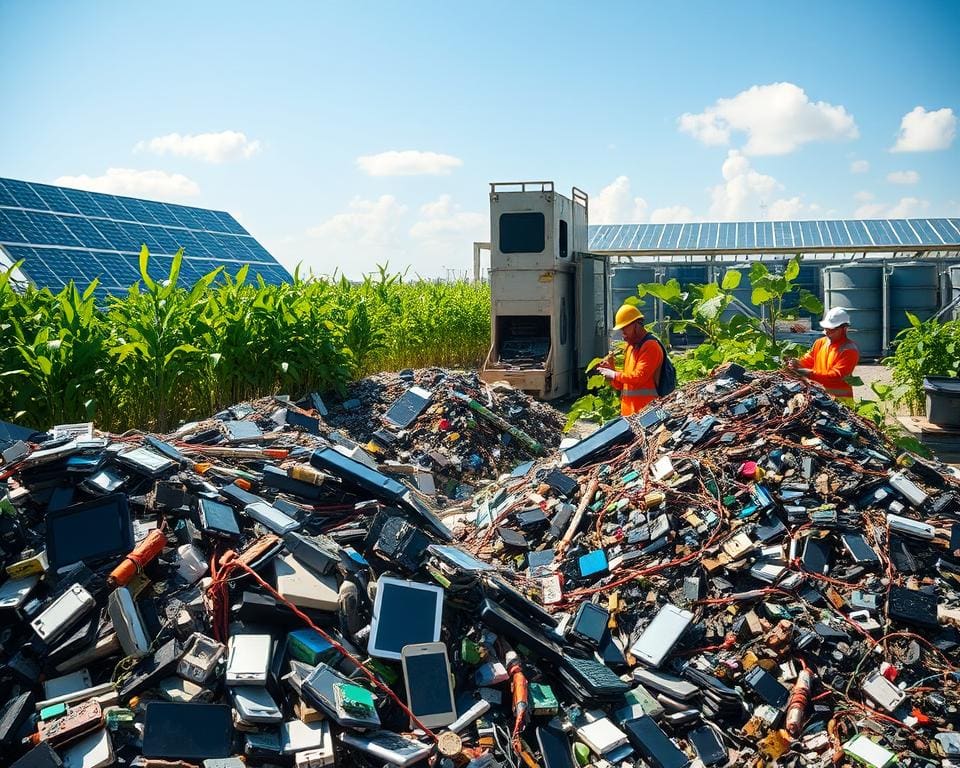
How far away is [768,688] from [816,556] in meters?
1.04

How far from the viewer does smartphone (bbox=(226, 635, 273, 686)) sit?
3447 millimetres

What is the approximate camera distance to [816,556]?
15.6 feet

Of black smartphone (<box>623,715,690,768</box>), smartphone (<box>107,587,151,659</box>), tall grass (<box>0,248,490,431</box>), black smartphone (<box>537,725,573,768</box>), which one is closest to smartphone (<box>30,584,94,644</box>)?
smartphone (<box>107,587,151,659</box>)

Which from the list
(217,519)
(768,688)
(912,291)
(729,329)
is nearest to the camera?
(768,688)

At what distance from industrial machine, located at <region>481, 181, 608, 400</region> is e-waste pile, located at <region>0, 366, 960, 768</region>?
6.71 metres

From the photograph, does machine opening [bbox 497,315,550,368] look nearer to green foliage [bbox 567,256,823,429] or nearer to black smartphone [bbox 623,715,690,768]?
green foliage [bbox 567,256,823,429]

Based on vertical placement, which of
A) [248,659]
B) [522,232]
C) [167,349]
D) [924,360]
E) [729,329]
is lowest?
[248,659]

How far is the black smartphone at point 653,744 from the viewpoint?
3660 millimetres

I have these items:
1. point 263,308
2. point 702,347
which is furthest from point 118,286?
point 702,347

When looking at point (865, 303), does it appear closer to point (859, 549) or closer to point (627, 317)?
point (627, 317)

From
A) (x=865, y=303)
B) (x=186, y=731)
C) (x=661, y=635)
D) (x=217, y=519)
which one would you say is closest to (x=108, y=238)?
(x=217, y=519)

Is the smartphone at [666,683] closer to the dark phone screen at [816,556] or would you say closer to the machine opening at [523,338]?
the dark phone screen at [816,556]

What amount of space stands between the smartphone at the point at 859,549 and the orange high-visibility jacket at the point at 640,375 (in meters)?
2.72

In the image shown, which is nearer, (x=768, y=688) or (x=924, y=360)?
(x=768, y=688)
